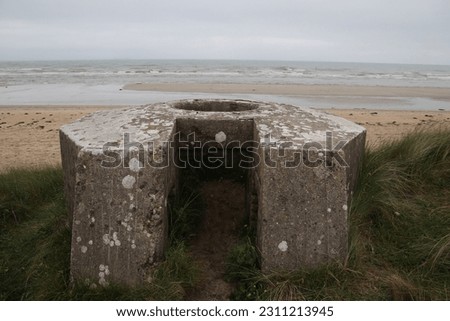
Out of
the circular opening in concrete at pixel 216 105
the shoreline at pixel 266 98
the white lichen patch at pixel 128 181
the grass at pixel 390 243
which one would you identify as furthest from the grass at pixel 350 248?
the shoreline at pixel 266 98

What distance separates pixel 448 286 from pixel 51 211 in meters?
3.41

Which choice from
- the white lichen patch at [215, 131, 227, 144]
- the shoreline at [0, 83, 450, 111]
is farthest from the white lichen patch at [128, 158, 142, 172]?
the shoreline at [0, 83, 450, 111]

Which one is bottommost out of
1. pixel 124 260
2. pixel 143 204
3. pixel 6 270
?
pixel 6 270

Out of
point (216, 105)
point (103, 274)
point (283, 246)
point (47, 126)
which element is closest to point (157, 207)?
point (103, 274)

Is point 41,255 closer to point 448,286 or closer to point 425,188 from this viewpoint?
point 448,286

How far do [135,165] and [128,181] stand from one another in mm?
121

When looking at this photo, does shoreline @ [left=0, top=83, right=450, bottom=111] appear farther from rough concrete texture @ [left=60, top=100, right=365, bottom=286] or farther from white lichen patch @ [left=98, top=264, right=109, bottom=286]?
white lichen patch @ [left=98, top=264, right=109, bottom=286]

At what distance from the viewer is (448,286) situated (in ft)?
9.18

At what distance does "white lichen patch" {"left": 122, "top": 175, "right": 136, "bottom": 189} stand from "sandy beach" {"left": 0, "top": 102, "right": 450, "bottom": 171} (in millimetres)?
3806

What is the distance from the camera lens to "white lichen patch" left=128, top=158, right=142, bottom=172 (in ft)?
9.32

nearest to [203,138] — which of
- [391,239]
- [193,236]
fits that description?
[193,236]

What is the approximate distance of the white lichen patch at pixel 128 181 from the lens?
281 centimetres
